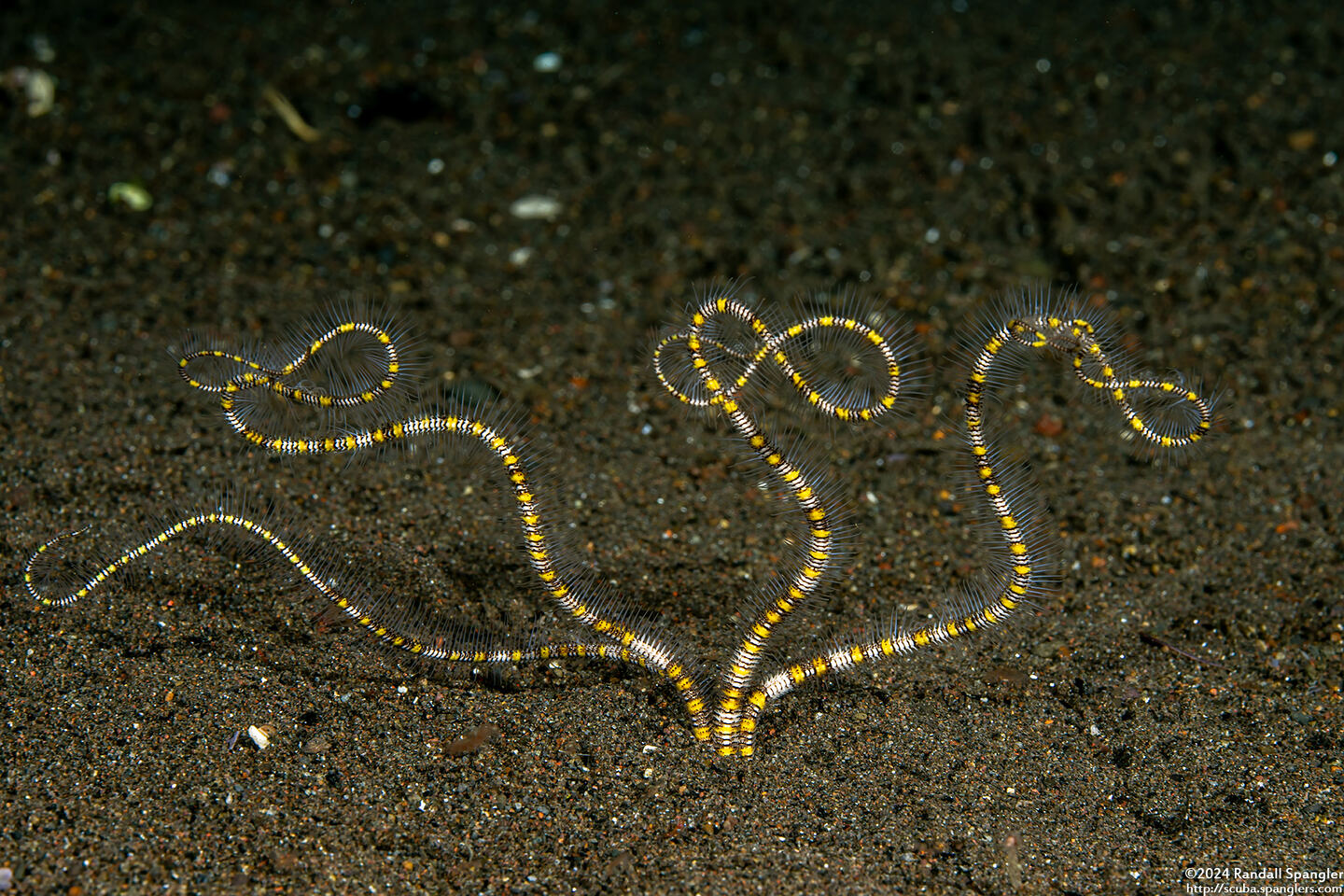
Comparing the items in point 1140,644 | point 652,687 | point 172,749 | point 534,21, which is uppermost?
point 534,21

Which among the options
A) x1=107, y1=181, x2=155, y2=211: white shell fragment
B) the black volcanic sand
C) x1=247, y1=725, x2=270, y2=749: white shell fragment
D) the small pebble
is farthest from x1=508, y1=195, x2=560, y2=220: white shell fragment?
x1=247, y1=725, x2=270, y2=749: white shell fragment

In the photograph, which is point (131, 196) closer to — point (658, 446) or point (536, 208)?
point (536, 208)

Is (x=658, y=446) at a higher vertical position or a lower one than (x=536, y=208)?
lower

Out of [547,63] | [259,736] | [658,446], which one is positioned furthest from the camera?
[547,63]

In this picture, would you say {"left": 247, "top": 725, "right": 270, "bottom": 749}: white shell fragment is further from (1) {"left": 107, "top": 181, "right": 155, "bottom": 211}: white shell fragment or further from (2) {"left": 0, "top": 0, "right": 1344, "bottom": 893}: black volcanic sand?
(1) {"left": 107, "top": 181, "right": 155, "bottom": 211}: white shell fragment

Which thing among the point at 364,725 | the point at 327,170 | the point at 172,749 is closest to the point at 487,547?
the point at 364,725

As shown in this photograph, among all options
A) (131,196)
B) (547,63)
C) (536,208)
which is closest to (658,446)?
(536,208)

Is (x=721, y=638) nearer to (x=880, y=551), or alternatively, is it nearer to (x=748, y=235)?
Answer: (x=880, y=551)
